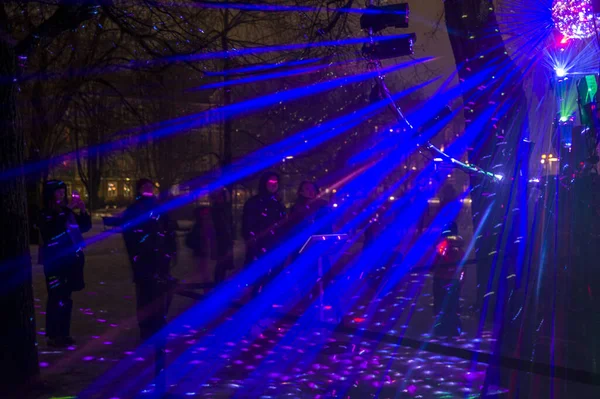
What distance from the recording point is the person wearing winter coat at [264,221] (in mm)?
9988

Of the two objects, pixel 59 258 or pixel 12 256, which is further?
pixel 59 258

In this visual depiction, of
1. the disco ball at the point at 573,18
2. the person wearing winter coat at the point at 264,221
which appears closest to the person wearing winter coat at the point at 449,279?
the person wearing winter coat at the point at 264,221

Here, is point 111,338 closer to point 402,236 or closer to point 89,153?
point 402,236

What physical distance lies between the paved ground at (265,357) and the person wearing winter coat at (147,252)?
476 mm

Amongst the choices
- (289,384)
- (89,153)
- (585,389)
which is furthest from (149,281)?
(89,153)

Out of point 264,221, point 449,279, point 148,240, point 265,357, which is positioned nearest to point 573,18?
point 449,279

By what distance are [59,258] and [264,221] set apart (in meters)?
3.08

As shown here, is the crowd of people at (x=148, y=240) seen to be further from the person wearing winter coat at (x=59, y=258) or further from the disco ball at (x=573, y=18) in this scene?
the disco ball at (x=573, y=18)

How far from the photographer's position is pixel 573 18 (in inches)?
563

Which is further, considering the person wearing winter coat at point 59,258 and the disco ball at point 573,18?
the disco ball at point 573,18

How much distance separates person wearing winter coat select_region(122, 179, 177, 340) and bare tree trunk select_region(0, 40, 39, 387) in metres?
1.21

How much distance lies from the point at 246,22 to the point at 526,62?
6.06m

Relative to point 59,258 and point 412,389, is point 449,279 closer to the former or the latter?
point 412,389

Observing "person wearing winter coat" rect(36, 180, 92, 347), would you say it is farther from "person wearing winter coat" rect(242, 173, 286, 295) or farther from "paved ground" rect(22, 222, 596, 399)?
"person wearing winter coat" rect(242, 173, 286, 295)
